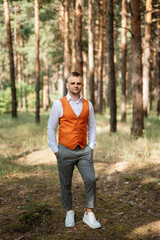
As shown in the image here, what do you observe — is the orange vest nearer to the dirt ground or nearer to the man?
the man

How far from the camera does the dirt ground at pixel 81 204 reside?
12.6 ft

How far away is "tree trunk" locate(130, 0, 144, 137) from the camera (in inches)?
384

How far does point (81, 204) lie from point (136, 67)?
6.61m

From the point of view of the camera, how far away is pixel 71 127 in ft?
12.3

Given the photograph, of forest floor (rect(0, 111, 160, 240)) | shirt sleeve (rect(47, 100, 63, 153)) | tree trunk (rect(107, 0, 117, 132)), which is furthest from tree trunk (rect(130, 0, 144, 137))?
shirt sleeve (rect(47, 100, 63, 153))

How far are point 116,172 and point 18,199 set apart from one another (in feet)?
8.96

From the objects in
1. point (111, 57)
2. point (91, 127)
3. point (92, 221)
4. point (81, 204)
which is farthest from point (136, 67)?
point (92, 221)

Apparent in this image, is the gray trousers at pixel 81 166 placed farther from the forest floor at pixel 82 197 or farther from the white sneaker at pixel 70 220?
the forest floor at pixel 82 197

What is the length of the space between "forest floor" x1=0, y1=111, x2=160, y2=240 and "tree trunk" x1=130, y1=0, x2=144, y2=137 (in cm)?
81

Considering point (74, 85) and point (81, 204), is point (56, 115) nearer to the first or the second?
point (74, 85)

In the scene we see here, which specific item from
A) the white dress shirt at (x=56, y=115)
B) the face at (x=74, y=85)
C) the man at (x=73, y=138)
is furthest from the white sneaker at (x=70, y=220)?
the face at (x=74, y=85)

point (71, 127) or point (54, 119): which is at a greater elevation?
point (54, 119)

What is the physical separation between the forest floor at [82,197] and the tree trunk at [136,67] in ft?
2.67

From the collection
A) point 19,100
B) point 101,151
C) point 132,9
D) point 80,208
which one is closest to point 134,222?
point 80,208
